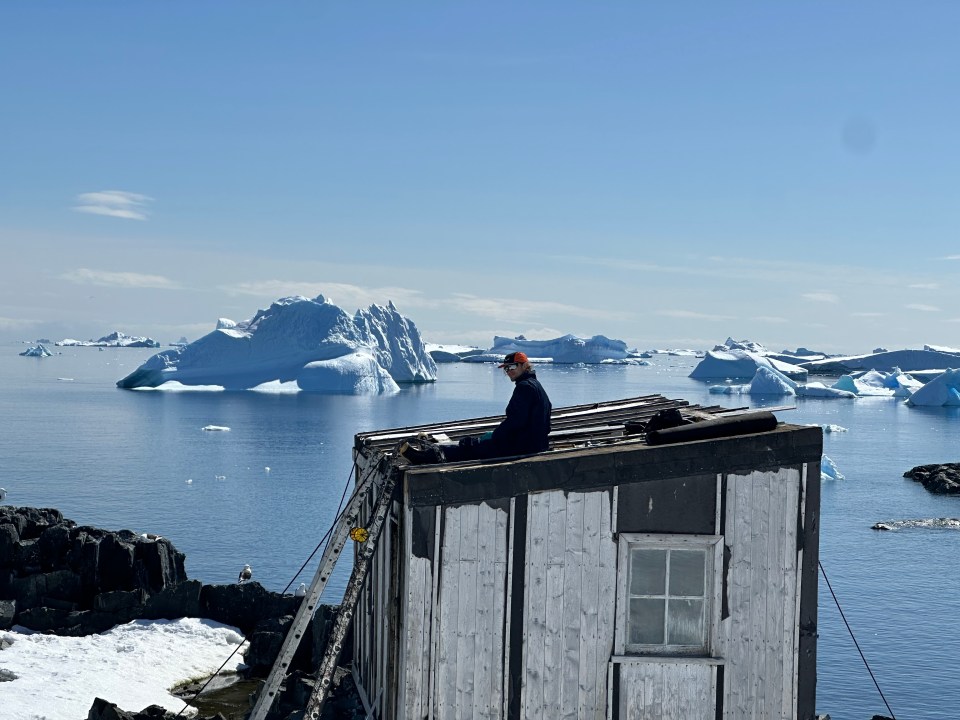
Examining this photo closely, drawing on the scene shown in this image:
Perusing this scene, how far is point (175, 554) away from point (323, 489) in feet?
69.7

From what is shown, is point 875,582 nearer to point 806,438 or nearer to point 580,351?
point 806,438

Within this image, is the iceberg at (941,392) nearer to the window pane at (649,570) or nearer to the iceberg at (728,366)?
the iceberg at (728,366)

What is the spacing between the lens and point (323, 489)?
143 ft

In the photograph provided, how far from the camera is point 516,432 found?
885 centimetres

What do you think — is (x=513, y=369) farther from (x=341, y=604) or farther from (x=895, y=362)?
(x=895, y=362)

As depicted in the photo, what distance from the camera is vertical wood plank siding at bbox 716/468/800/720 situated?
28.3 ft

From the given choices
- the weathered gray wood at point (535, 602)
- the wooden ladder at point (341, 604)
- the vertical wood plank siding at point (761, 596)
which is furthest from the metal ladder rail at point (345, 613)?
the vertical wood plank siding at point (761, 596)

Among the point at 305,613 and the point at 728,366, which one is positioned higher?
the point at 305,613

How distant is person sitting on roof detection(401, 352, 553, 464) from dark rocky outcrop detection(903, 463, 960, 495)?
141ft

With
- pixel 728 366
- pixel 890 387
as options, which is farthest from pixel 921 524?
pixel 728 366

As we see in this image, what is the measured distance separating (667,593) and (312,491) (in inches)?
1397

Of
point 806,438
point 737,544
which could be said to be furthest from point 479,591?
point 806,438

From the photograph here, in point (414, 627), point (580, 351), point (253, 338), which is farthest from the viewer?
point (580, 351)

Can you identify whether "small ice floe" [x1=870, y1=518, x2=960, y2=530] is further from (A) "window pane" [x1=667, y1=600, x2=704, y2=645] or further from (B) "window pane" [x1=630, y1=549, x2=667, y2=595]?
(B) "window pane" [x1=630, y1=549, x2=667, y2=595]
